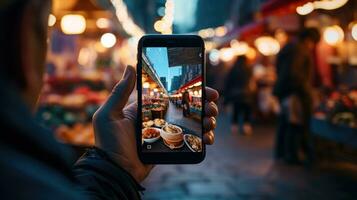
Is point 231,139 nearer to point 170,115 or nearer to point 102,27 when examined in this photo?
point 102,27

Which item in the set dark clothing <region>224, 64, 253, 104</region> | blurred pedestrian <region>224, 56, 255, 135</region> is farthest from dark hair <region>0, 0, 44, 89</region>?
dark clothing <region>224, 64, 253, 104</region>

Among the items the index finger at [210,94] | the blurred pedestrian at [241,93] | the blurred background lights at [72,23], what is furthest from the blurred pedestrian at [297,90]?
the index finger at [210,94]

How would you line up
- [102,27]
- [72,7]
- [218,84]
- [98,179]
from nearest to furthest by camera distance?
[98,179] → [72,7] → [102,27] → [218,84]

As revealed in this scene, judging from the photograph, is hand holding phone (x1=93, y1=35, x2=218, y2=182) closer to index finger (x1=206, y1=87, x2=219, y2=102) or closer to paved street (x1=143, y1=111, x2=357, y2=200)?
index finger (x1=206, y1=87, x2=219, y2=102)

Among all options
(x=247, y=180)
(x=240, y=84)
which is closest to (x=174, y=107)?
(x=247, y=180)

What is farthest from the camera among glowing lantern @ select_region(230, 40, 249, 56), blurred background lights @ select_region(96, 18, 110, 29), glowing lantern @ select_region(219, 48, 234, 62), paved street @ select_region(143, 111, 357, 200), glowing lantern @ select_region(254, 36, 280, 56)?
glowing lantern @ select_region(219, 48, 234, 62)

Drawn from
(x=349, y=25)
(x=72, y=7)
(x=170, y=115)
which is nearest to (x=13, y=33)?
(x=170, y=115)

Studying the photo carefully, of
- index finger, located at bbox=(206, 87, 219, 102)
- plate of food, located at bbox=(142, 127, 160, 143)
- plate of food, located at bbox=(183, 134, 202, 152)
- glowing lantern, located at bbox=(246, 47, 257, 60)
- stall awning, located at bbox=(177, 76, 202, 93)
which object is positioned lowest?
glowing lantern, located at bbox=(246, 47, 257, 60)
